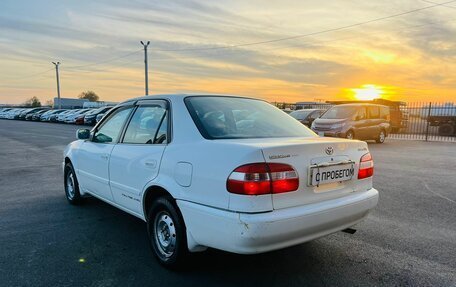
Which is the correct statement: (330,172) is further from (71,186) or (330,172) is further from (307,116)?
(307,116)

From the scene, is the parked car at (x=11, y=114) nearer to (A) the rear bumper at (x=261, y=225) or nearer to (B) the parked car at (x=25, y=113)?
(B) the parked car at (x=25, y=113)

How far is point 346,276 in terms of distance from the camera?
3.36m

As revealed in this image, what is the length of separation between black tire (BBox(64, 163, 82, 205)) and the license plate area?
12.3 feet

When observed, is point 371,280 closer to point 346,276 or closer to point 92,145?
point 346,276

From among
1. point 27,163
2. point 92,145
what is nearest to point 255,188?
point 92,145

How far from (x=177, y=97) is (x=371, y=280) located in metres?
2.46

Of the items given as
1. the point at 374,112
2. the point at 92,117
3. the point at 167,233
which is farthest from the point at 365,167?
the point at 92,117

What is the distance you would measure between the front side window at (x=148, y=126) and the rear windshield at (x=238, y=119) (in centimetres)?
34

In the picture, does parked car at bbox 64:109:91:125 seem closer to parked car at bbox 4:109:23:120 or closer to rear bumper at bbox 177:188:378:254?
parked car at bbox 4:109:23:120

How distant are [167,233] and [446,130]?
25470mm

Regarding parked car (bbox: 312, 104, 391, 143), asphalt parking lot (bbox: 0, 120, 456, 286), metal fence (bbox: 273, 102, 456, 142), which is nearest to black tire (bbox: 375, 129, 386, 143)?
parked car (bbox: 312, 104, 391, 143)

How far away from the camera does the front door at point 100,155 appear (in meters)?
4.53

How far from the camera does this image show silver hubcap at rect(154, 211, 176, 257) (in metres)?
3.45

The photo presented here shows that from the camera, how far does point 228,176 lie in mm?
2865
